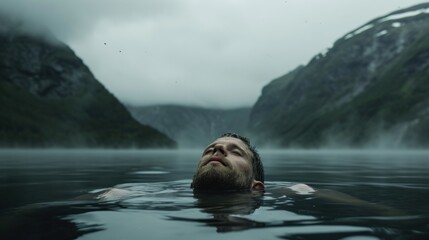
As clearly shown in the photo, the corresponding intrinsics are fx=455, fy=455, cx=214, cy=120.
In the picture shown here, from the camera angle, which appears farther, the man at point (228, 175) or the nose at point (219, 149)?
the nose at point (219, 149)

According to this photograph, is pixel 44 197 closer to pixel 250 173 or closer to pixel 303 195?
pixel 250 173

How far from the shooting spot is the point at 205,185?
1367 centimetres

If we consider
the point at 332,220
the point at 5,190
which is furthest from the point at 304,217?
the point at 5,190

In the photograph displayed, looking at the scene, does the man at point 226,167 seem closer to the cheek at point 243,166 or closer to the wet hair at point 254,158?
the cheek at point 243,166

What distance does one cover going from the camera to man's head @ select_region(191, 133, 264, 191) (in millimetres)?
13055

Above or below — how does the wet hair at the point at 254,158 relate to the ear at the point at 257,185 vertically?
above

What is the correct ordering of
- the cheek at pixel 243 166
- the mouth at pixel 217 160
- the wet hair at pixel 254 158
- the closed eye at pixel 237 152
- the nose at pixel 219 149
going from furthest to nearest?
1. the wet hair at pixel 254 158
2. the closed eye at pixel 237 152
3. the cheek at pixel 243 166
4. the nose at pixel 219 149
5. the mouth at pixel 217 160

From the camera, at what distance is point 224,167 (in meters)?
13.0

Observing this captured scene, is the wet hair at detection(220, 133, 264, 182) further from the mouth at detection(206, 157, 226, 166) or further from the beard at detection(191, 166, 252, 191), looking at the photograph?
the mouth at detection(206, 157, 226, 166)

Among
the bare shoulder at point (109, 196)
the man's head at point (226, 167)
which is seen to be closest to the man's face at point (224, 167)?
the man's head at point (226, 167)

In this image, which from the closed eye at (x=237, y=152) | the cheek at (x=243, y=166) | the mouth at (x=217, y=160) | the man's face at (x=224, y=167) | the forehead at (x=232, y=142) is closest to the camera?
the mouth at (x=217, y=160)

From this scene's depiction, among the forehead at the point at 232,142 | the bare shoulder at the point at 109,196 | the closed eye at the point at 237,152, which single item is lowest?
the bare shoulder at the point at 109,196

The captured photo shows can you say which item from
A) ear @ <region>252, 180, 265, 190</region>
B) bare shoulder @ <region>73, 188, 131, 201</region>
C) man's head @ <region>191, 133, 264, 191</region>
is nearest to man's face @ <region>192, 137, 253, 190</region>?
man's head @ <region>191, 133, 264, 191</region>

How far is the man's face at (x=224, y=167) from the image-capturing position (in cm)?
1304
